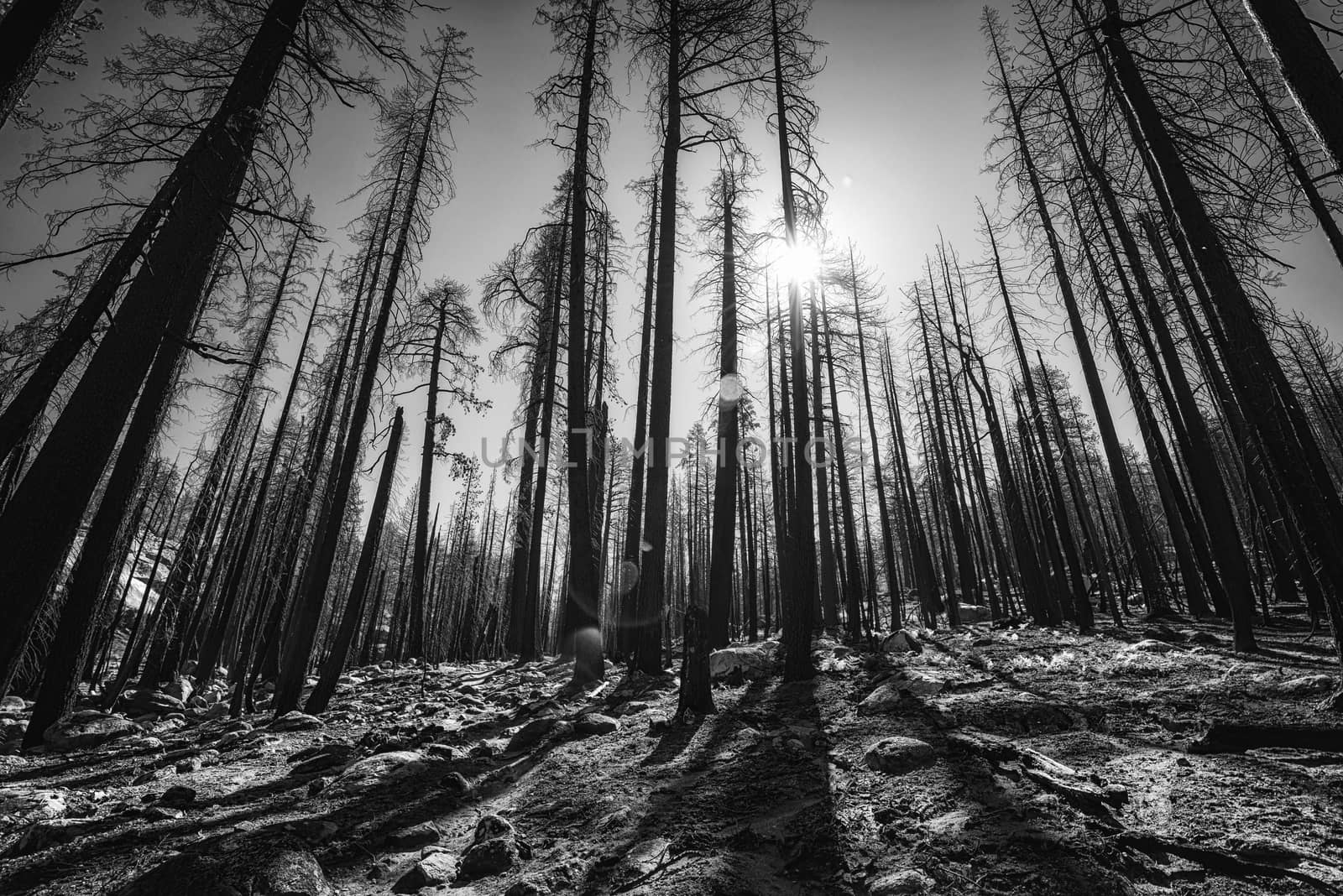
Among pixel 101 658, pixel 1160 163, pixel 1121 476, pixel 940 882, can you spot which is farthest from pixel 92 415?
pixel 1121 476

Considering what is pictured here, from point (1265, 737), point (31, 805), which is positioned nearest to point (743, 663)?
point (1265, 737)

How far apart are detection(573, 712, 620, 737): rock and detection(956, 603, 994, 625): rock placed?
1685cm

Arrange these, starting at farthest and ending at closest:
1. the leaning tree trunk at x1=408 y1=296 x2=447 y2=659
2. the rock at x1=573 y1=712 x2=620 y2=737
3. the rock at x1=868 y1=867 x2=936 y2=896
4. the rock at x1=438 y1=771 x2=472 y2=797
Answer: the leaning tree trunk at x1=408 y1=296 x2=447 y2=659 → the rock at x1=573 y1=712 x2=620 y2=737 → the rock at x1=438 y1=771 x2=472 y2=797 → the rock at x1=868 y1=867 x2=936 y2=896

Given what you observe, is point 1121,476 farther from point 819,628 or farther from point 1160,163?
point 819,628

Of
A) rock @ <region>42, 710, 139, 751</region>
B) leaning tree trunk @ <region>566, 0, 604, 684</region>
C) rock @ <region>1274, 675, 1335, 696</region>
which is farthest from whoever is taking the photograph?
leaning tree trunk @ <region>566, 0, 604, 684</region>

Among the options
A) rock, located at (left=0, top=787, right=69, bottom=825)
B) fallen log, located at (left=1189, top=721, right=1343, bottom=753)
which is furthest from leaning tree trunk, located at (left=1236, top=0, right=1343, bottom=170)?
rock, located at (left=0, top=787, right=69, bottom=825)

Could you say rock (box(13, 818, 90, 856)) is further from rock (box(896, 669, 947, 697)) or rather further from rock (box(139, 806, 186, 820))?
rock (box(896, 669, 947, 697))

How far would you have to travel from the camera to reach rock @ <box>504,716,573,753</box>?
211 inches

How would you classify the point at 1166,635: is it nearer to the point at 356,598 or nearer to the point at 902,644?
the point at 902,644

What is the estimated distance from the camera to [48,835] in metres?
3.19

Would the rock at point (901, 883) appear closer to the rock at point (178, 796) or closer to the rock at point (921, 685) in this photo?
the rock at point (921, 685)

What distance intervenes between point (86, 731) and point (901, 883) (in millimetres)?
9616

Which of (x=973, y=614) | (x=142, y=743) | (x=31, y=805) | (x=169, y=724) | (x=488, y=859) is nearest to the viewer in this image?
(x=488, y=859)

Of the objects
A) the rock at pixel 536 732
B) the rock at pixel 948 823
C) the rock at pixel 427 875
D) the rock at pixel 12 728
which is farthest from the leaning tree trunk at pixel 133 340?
the rock at pixel 948 823
